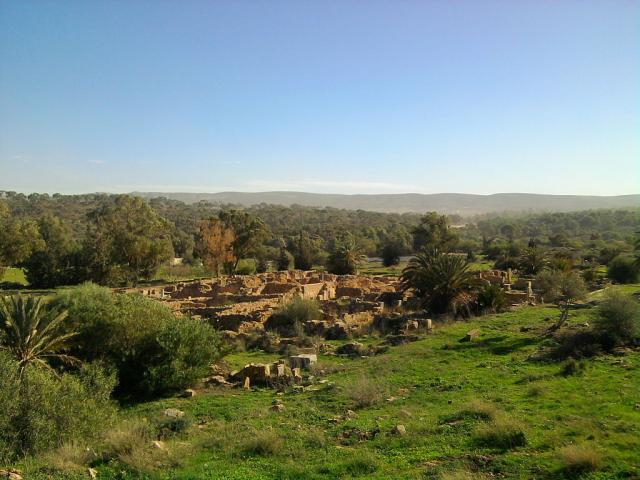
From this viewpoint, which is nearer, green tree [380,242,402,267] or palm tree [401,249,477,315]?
palm tree [401,249,477,315]

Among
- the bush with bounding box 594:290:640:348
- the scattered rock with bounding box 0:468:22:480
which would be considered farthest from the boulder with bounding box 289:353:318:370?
the scattered rock with bounding box 0:468:22:480

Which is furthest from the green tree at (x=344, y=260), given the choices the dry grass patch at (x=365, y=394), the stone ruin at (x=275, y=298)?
the dry grass patch at (x=365, y=394)

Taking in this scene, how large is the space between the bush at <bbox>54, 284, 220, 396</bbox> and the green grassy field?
0.75 m

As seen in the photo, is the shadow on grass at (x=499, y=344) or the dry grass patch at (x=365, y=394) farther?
the shadow on grass at (x=499, y=344)

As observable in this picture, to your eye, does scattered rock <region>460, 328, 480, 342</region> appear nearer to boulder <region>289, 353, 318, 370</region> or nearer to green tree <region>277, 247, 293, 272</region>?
boulder <region>289, 353, 318, 370</region>

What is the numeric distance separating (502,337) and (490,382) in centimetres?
493

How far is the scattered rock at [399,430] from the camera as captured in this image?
8.54 metres

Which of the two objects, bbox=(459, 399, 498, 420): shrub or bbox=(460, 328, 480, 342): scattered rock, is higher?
bbox=(459, 399, 498, 420): shrub

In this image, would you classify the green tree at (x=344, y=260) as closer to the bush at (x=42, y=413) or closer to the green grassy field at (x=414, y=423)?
the green grassy field at (x=414, y=423)

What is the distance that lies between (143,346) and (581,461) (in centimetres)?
1036

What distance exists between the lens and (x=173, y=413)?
34.4 feet

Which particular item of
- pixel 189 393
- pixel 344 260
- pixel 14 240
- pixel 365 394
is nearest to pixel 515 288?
pixel 344 260

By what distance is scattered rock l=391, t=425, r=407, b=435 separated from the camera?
336 inches

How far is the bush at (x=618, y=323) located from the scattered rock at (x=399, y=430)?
26.2 feet
